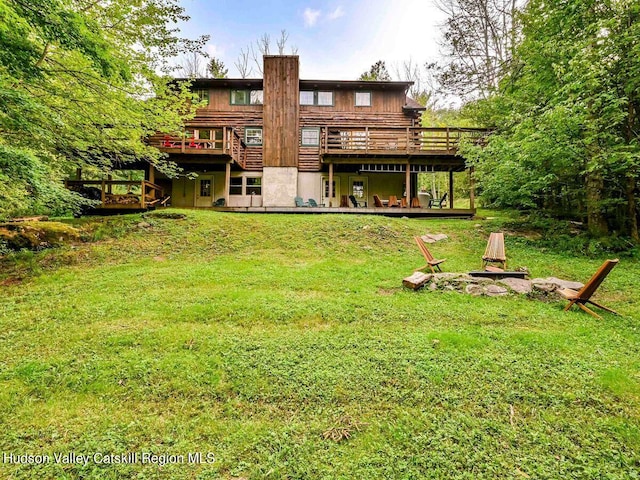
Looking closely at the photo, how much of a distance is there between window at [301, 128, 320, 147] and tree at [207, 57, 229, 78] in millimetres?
13991

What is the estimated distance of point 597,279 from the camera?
179 inches

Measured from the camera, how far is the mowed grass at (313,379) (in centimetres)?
223

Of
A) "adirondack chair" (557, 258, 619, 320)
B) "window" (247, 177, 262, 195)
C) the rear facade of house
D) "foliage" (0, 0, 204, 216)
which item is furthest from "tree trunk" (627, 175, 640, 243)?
"window" (247, 177, 262, 195)

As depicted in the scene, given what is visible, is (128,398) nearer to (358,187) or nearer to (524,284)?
(524,284)

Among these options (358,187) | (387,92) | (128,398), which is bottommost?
(128,398)

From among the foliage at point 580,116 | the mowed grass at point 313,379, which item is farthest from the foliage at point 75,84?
the foliage at point 580,116

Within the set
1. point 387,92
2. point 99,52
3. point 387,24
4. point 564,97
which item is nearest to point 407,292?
point 99,52

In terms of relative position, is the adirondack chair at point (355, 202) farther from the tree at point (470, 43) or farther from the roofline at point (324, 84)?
the tree at point (470, 43)

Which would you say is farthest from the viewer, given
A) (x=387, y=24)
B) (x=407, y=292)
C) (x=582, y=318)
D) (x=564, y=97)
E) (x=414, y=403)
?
(x=387, y=24)

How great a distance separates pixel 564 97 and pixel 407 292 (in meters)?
7.03

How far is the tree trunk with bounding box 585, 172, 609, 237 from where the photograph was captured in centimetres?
877

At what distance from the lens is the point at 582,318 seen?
14.6ft

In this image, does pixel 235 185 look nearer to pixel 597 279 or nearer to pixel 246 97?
pixel 246 97

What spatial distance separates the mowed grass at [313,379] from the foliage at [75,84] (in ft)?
9.14
